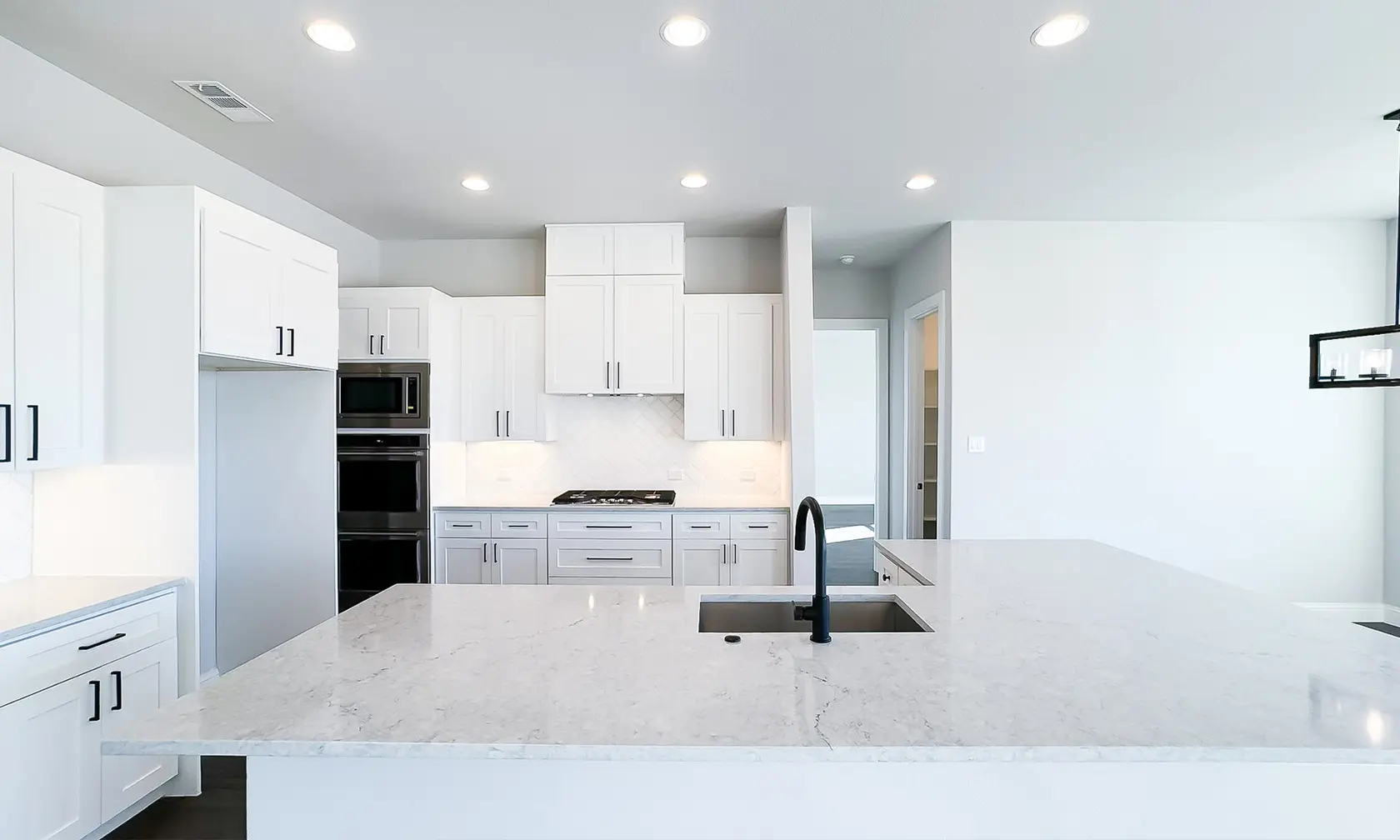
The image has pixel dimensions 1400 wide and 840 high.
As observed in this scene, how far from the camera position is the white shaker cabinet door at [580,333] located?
445cm

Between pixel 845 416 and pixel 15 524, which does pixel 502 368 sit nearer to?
A: pixel 15 524

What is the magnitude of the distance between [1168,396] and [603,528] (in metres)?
3.63

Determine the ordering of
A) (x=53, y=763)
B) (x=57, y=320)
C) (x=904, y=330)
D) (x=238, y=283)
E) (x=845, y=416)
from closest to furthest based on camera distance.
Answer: (x=53, y=763)
(x=57, y=320)
(x=238, y=283)
(x=904, y=330)
(x=845, y=416)

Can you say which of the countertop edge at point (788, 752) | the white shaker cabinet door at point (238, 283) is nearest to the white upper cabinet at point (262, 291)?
the white shaker cabinet door at point (238, 283)

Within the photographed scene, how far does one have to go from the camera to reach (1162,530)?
4473mm

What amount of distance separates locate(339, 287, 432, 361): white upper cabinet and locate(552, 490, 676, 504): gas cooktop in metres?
1.20

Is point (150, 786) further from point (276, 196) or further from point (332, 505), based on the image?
point (276, 196)

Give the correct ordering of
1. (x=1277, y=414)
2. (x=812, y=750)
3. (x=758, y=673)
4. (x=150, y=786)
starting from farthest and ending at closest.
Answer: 1. (x=1277, y=414)
2. (x=150, y=786)
3. (x=758, y=673)
4. (x=812, y=750)

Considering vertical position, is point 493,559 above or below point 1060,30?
below

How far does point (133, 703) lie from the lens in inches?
89.9

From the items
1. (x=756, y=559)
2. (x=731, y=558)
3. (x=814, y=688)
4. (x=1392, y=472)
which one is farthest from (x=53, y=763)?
(x=1392, y=472)

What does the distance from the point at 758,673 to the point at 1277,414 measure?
467cm

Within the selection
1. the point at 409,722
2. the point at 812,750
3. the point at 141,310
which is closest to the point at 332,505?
the point at 141,310

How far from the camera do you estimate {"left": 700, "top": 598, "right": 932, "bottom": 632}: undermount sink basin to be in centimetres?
204
